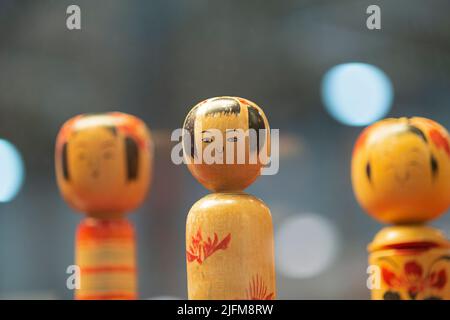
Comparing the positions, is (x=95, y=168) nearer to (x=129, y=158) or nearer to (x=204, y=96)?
(x=129, y=158)

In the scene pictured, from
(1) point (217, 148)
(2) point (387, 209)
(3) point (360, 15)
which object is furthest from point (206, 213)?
(3) point (360, 15)

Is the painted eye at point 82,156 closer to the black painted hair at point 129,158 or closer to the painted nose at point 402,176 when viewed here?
the black painted hair at point 129,158

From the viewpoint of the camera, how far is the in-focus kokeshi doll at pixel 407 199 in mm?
777

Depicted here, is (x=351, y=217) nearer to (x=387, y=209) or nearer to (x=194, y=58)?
(x=194, y=58)

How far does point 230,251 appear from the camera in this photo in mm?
658

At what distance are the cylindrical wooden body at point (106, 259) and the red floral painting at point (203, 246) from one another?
0.85 feet

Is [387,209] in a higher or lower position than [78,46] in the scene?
lower

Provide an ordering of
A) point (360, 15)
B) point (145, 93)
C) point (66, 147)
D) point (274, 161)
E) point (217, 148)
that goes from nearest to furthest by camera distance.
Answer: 1. point (217, 148)
2. point (274, 161)
3. point (66, 147)
4. point (360, 15)
5. point (145, 93)

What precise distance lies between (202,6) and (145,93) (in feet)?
0.66

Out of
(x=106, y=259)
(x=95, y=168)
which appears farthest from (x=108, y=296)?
(x=95, y=168)

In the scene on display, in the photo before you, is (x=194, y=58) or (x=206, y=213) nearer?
(x=206, y=213)

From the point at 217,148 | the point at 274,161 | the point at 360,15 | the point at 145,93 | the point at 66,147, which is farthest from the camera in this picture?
the point at 145,93

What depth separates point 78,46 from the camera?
53.4 inches

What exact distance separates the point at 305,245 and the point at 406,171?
681mm
